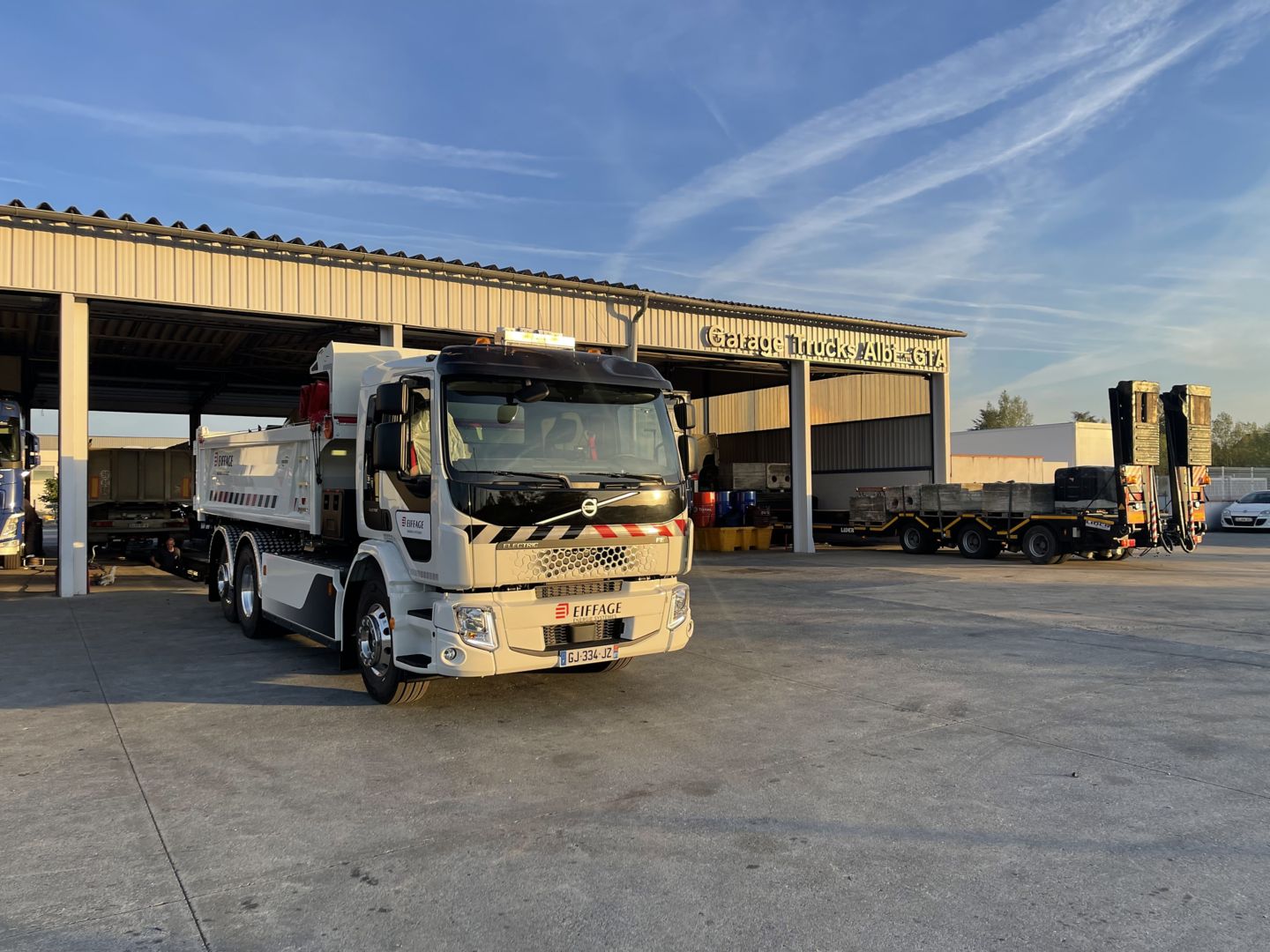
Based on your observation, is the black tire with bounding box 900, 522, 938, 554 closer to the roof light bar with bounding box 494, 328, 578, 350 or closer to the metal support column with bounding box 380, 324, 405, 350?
the metal support column with bounding box 380, 324, 405, 350

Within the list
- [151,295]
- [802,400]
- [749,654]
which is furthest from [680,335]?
[749,654]

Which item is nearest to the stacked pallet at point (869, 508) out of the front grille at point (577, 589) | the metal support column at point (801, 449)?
the metal support column at point (801, 449)

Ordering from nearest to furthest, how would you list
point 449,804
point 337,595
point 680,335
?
1. point 449,804
2. point 337,595
3. point 680,335

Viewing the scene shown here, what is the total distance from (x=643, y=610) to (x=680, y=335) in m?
13.6

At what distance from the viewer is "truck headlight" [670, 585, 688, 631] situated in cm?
718

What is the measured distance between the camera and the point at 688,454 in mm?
7508

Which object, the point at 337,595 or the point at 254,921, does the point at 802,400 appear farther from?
the point at 254,921

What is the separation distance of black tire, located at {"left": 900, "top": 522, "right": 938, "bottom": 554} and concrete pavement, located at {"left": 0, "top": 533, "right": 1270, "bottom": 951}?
13421 mm

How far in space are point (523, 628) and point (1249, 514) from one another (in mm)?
34892

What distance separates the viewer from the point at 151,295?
14.2 m

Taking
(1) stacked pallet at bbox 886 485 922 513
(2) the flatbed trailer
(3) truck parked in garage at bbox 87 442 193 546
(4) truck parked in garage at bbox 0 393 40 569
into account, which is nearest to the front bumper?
(4) truck parked in garage at bbox 0 393 40 569

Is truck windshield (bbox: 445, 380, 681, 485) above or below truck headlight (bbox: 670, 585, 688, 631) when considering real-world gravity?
above

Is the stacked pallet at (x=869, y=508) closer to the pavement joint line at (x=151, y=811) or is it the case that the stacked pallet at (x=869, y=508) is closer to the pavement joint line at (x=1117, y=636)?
the pavement joint line at (x=1117, y=636)

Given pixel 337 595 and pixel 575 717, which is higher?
pixel 337 595
